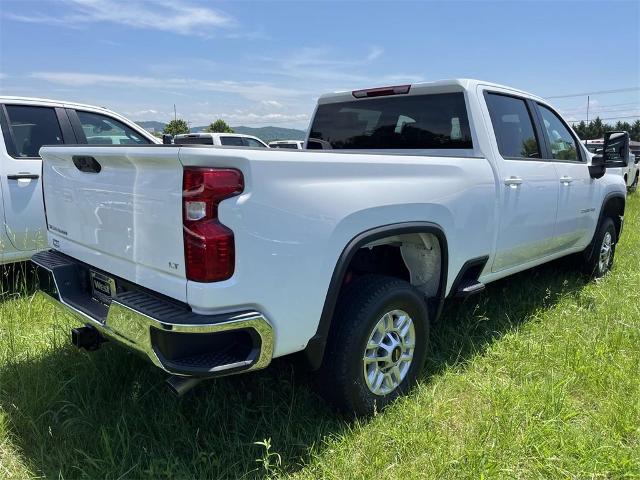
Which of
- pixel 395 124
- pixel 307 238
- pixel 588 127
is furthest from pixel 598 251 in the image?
pixel 588 127

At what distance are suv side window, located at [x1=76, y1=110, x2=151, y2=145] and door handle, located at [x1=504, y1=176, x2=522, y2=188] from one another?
3.73 meters

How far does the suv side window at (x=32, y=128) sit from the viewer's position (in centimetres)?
484

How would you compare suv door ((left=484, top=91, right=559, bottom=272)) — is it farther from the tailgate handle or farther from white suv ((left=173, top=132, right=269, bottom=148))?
white suv ((left=173, top=132, right=269, bottom=148))

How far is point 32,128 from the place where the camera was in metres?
4.98

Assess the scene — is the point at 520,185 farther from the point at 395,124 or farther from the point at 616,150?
the point at 616,150

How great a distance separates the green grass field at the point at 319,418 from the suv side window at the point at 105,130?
226 cm

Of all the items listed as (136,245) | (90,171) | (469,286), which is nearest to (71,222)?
(90,171)

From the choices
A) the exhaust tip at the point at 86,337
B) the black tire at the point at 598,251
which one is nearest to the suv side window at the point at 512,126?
the black tire at the point at 598,251

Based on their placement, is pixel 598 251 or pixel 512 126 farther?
pixel 598 251

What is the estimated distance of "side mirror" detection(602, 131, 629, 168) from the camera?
5.18m

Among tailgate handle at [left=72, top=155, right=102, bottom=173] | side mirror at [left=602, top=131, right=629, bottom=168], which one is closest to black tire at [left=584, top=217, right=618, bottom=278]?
side mirror at [left=602, top=131, right=629, bottom=168]

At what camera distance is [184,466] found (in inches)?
97.6

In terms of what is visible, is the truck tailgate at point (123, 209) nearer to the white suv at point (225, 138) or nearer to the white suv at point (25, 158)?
the white suv at point (25, 158)

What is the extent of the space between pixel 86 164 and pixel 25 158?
2.60m
